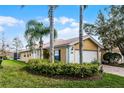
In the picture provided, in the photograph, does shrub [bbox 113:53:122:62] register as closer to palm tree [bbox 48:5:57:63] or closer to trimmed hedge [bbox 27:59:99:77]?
palm tree [bbox 48:5:57:63]

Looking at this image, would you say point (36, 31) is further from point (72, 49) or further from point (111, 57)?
point (111, 57)

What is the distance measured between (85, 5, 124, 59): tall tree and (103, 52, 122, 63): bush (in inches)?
29.7

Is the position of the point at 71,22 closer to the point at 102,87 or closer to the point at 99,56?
the point at 99,56

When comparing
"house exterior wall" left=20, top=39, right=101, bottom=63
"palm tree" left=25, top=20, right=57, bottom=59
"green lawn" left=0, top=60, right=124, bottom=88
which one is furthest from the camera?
"house exterior wall" left=20, top=39, right=101, bottom=63

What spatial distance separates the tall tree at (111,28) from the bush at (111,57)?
76 cm

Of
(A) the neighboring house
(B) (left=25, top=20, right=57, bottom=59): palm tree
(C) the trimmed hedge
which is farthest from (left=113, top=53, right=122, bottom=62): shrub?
(C) the trimmed hedge

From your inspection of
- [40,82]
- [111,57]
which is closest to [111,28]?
[111,57]

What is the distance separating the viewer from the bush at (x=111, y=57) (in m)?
29.1

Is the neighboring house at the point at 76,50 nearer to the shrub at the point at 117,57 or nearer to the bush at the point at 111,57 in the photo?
the bush at the point at 111,57

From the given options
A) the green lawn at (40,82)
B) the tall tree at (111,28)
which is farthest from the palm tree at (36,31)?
the green lawn at (40,82)

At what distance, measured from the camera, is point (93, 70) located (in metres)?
15.5

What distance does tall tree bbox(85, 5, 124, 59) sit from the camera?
26969 millimetres

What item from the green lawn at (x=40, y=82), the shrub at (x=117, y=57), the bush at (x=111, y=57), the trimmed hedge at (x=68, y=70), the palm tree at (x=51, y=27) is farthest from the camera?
the shrub at (x=117, y=57)
